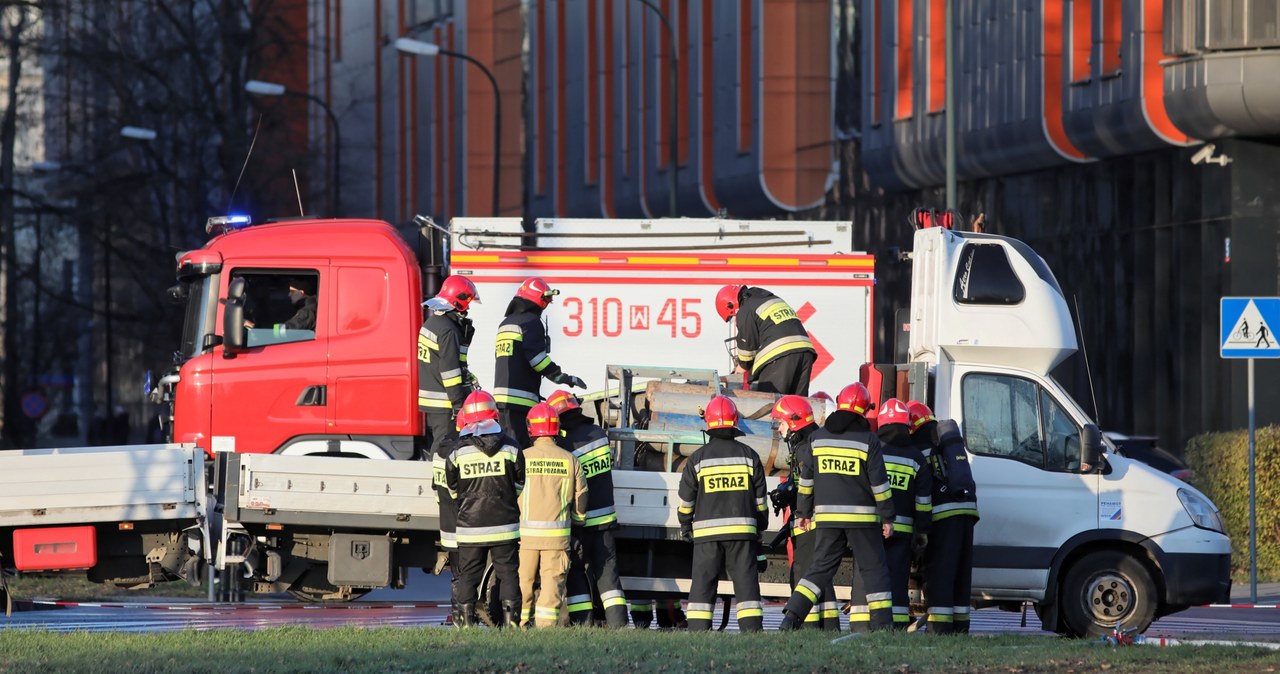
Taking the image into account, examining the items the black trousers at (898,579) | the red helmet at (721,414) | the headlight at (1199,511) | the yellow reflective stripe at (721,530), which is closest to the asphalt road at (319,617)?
the headlight at (1199,511)

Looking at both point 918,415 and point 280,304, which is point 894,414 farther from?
point 280,304

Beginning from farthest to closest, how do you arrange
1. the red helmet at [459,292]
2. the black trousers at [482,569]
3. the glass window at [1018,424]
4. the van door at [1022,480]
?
the red helmet at [459,292] < the glass window at [1018,424] < the van door at [1022,480] < the black trousers at [482,569]

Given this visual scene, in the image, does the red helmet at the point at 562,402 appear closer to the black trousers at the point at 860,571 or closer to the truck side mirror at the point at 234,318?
the black trousers at the point at 860,571

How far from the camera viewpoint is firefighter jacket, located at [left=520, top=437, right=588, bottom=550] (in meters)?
13.1

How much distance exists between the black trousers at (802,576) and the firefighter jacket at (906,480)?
1.97 ft

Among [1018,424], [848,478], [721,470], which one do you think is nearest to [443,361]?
[721,470]

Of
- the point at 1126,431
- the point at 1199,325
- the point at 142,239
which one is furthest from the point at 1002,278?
the point at 142,239

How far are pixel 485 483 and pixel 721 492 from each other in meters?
1.55

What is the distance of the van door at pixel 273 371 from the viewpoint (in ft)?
50.9

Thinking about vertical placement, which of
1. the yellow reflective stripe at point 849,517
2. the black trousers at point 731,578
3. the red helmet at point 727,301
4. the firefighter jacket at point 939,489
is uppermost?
the red helmet at point 727,301

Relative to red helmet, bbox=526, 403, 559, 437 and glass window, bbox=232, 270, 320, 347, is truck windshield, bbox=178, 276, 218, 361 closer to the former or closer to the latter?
glass window, bbox=232, 270, 320, 347

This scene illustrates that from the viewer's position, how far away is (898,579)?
13.4 meters

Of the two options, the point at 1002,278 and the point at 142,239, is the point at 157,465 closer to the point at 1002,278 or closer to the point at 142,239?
the point at 1002,278

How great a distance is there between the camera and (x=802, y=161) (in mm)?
39062
